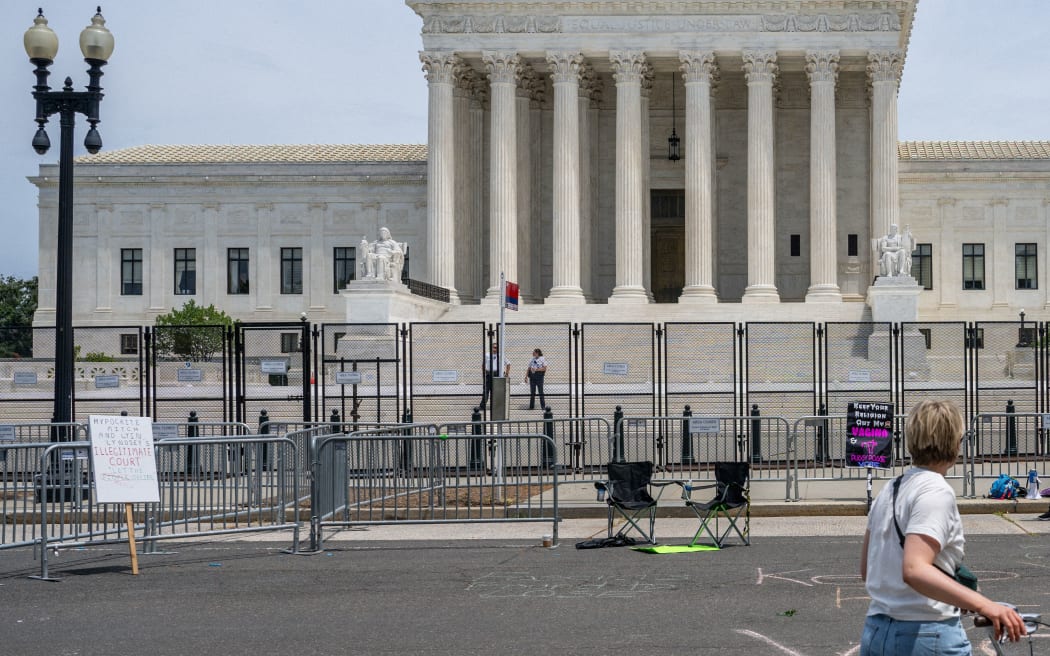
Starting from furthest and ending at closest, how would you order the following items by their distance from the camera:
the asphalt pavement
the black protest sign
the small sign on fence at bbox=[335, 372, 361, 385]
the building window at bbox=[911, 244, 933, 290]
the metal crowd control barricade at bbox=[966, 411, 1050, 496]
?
the building window at bbox=[911, 244, 933, 290] → the small sign on fence at bbox=[335, 372, 361, 385] → the metal crowd control barricade at bbox=[966, 411, 1050, 496] → the black protest sign → the asphalt pavement

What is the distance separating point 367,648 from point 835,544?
287 inches

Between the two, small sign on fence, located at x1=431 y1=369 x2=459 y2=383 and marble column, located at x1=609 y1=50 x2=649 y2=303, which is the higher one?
marble column, located at x1=609 y1=50 x2=649 y2=303

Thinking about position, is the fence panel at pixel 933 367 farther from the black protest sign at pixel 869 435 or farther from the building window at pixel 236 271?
the building window at pixel 236 271

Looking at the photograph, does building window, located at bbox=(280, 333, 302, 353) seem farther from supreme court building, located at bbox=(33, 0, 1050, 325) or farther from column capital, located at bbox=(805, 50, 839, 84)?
column capital, located at bbox=(805, 50, 839, 84)

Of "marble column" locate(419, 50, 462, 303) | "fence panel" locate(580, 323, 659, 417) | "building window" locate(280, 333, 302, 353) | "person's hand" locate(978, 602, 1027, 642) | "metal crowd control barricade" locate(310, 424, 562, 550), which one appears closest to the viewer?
"person's hand" locate(978, 602, 1027, 642)

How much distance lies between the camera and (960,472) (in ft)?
74.2

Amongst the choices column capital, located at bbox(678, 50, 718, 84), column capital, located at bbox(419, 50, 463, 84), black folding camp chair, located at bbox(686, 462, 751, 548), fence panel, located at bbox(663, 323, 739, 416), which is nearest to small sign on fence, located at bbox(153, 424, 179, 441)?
black folding camp chair, located at bbox(686, 462, 751, 548)

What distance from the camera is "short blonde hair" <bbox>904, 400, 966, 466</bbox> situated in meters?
5.75

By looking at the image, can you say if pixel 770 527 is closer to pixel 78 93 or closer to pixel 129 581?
pixel 129 581

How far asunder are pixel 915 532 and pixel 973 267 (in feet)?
202

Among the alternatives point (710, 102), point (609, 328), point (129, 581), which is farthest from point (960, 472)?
point (710, 102)

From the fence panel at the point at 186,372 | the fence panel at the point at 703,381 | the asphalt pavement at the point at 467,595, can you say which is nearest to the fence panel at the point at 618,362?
the fence panel at the point at 703,381

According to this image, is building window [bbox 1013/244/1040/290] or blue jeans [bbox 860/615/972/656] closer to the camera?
blue jeans [bbox 860/615/972/656]

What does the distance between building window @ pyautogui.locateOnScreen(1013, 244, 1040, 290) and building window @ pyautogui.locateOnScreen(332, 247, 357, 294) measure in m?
30.0
